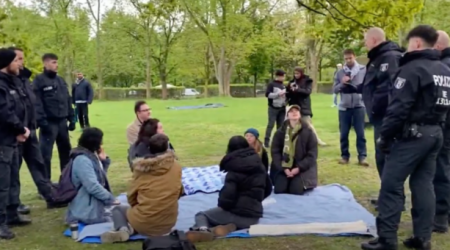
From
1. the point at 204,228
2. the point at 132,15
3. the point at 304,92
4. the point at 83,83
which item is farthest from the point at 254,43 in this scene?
the point at 204,228

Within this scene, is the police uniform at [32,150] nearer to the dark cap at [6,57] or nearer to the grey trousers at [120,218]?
the dark cap at [6,57]

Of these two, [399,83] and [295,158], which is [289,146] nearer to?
[295,158]

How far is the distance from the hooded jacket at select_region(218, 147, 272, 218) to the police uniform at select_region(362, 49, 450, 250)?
1219mm

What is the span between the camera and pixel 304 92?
9.84 m

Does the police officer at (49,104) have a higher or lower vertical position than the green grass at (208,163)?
higher

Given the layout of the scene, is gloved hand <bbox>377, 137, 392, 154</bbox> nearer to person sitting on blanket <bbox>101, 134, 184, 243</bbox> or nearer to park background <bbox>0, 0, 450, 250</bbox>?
park background <bbox>0, 0, 450, 250</bbox>

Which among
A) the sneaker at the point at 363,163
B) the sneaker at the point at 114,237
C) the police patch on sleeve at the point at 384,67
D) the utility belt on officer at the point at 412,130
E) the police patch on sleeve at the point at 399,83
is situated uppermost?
the police patch on sleeve at the point at 384,67

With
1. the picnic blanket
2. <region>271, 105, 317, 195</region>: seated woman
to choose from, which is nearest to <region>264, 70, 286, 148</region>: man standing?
<region>271, 105, 317, 195</region>: seated woman

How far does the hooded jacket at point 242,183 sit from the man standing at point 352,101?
3754 mm

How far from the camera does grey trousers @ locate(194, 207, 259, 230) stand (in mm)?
5373

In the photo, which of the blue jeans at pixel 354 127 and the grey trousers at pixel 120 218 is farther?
the blue jeans at pixel 354 127

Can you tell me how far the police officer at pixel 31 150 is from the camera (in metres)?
6.16

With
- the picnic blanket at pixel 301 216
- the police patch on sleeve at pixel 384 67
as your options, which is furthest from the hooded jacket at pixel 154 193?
the police patch on sleeve at pixel 384 67

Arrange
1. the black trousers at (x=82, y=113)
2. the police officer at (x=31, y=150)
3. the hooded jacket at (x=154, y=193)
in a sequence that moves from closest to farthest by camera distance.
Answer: the hooded jacket at (x=154, y=193), the police officer at (x=31, y=150), the black trousers at (x=82, y=113)
